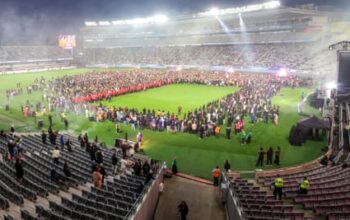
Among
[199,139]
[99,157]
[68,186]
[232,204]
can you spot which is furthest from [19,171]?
[199,139]

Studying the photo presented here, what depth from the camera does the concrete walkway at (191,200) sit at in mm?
15117

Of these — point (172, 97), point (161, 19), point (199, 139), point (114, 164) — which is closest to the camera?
point (114, 164)

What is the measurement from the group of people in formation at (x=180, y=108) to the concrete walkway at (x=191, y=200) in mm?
7800

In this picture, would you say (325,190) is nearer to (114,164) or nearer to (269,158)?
(269,158)

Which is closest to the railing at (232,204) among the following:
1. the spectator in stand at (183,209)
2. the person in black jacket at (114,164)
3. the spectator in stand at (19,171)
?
the spectator in stand at (183,209)

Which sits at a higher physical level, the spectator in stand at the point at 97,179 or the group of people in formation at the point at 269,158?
the spectator in stand at the point at 97,179

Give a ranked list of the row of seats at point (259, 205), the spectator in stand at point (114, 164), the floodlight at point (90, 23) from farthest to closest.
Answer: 1. the floodlight at point (90, 23)
2. the spectator in stand at point (114, 164)
3. the row of seats at point (259, 205)

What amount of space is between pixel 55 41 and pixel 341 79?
91227 mm

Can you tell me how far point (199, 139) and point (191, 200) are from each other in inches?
391

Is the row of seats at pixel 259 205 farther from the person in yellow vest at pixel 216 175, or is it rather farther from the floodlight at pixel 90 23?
the floodlight at pixel 90 23

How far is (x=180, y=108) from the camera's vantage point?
34750 mm

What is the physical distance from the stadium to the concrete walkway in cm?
5

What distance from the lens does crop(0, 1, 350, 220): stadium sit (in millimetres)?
13172

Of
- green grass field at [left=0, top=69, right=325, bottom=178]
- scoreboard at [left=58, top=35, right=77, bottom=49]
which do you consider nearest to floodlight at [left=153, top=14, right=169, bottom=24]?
scoreboard at [left=58, top=35, right=77, bottom=49]
